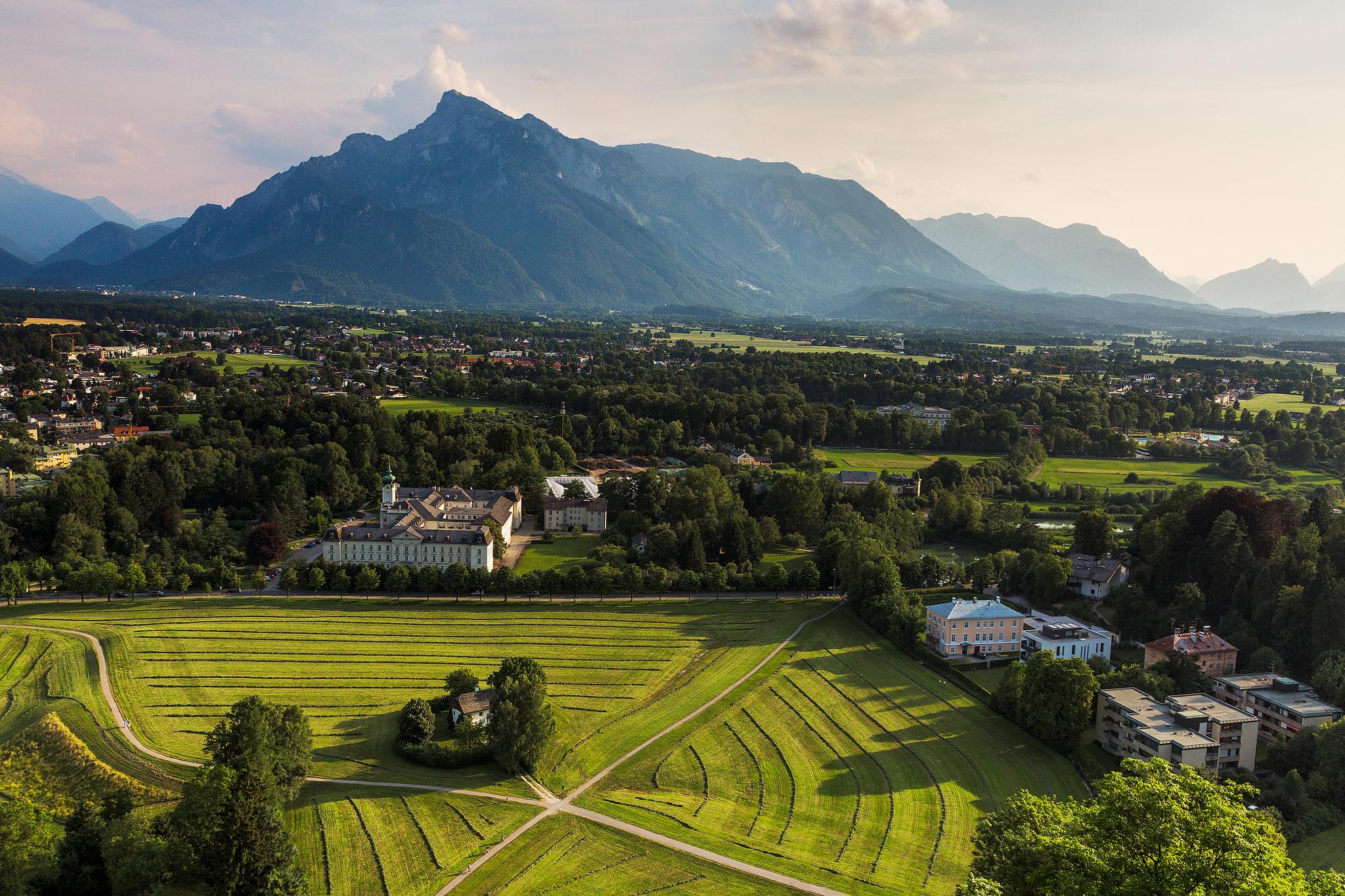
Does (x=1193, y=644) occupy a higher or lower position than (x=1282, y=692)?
higher

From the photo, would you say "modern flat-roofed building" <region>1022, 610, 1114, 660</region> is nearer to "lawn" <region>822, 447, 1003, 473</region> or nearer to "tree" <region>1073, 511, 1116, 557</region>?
"tree" <region>1073, 511, 1116, 557</region>

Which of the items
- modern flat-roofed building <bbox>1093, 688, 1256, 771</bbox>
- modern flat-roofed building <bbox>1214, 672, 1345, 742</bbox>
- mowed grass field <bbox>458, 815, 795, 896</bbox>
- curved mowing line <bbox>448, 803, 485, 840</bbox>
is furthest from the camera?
modern flat-roofed building <bbox>1214, 672, 1345, 742</bbox>

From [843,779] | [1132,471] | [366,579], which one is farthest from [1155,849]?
[1132,471]

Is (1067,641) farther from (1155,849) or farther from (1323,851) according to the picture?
(1155,849)

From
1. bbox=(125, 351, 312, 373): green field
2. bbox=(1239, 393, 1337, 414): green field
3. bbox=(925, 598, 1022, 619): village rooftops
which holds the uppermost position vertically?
bbox=(125, 351, 312, 373): green field

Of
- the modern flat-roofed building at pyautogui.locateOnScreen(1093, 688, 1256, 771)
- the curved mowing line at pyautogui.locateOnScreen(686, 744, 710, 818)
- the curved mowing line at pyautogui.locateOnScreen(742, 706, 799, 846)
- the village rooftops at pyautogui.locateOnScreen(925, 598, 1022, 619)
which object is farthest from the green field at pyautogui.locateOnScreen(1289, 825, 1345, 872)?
the curved mowing line at pyautogui.locateOnScreen(686, 744, 710, 818)

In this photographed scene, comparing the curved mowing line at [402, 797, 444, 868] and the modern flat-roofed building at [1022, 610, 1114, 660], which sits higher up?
the modern flat-roofed building at [1022, 610, 1114, 660]
